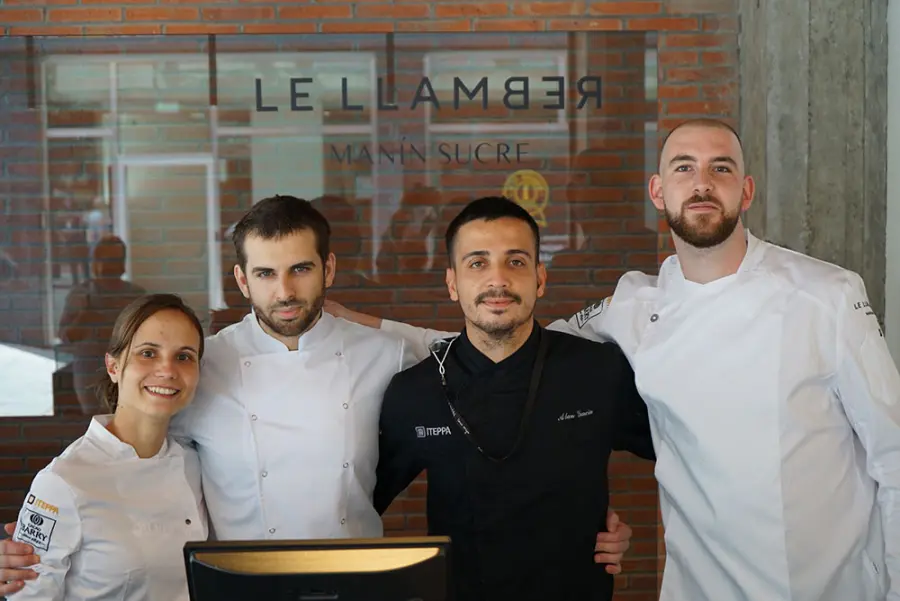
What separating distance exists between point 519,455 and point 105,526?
3.11ft

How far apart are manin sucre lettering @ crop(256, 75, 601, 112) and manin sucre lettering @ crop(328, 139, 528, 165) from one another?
0.49ft

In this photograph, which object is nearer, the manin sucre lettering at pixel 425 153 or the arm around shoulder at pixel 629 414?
the arm around shoulder at pixel 629 414

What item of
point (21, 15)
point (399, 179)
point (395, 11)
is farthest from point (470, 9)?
point (21, 15)

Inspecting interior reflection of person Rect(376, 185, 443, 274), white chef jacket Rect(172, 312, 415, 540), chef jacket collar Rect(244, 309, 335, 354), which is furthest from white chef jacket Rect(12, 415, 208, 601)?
interior reflection of person Rect(376, 185, 443, 274)

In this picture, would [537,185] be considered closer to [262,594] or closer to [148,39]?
[148,39]

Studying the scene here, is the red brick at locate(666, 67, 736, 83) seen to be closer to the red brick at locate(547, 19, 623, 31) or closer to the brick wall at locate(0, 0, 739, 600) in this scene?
the brick wall at locate(0, 0, 739, 600)

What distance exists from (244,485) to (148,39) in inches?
83.7

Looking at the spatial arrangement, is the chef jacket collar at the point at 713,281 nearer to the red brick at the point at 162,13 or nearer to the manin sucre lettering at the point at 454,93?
the manin sucre lettering at the point at 454,93

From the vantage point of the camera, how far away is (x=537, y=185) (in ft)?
12.1

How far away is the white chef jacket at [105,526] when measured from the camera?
2002mm

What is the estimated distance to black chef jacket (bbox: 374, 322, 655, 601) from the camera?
2131mm

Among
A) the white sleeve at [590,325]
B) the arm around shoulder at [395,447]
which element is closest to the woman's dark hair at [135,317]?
the arm around shoulder at [395,447]

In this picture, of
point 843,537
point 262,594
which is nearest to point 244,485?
point 262,594

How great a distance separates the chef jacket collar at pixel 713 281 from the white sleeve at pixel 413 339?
2.06ft
